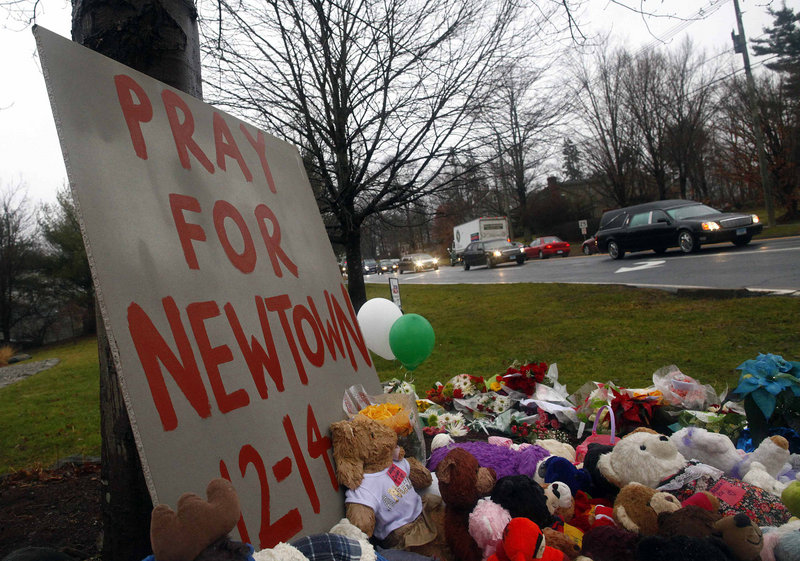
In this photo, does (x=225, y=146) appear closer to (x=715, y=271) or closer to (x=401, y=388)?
(x=401, y=388)

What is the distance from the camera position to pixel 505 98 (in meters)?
6.12

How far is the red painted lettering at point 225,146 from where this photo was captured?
2.13m

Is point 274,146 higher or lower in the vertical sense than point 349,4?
lower

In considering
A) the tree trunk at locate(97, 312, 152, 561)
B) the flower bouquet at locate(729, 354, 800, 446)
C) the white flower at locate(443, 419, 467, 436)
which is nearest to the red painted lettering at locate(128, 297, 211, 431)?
the tree trunk at locate(97, 312, 152, 561)

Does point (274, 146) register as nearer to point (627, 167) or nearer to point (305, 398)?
point (305, 398)

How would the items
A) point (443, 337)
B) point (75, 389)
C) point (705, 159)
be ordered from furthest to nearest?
1. point (705, 159)
2. point (75, 389)
3. point (443, 337)

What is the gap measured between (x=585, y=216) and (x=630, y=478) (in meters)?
39.7

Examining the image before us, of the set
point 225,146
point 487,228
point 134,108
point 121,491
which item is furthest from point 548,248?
point 134,108

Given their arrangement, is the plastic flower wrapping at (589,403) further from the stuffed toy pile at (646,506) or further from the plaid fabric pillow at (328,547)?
the plaid fabric pillow at (328,547)

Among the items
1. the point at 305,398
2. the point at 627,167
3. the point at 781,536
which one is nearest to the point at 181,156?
the point at 305,398

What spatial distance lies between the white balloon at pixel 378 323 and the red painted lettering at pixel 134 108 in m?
2.71

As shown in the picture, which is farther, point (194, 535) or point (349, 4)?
point (349, 4)

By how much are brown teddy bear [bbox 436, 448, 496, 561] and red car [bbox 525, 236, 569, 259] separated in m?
25.7

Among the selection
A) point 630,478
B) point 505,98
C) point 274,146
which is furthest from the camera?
point 505,98
